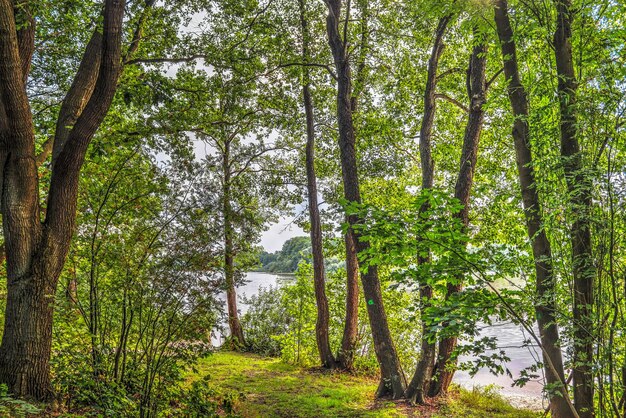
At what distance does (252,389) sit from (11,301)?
3.94 m

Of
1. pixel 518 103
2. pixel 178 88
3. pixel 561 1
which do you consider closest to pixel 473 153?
pixel 518 103

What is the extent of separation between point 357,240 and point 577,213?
3.29 meters

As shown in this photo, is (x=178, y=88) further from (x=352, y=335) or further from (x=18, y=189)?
(x=352, y=335)

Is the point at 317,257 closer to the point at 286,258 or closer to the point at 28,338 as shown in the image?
the point at 28,338

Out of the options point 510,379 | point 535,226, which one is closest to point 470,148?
point 535,226

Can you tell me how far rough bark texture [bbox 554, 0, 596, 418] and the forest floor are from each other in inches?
103

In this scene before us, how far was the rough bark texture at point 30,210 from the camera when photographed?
10.5 ft

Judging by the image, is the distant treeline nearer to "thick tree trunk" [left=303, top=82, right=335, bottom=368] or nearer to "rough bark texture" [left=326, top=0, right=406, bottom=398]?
"thick tree trunk" [left=303, top=82, right=335, bottom=368]

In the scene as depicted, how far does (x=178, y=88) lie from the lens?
602 centimetres

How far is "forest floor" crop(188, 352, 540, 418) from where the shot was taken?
4.88 m

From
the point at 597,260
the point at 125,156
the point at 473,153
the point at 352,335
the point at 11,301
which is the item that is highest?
the point at 473,153

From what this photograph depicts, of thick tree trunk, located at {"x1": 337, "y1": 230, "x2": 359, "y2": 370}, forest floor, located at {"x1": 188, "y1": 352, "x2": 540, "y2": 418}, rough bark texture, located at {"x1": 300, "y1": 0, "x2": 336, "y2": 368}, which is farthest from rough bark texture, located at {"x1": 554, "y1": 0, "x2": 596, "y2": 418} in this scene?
rough bark texture, located at {"x1": 300, "y1": 0, "x2": 336, "y2": 368}

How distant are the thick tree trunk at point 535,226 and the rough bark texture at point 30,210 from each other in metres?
3.80

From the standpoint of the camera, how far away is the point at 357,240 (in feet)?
17.7
